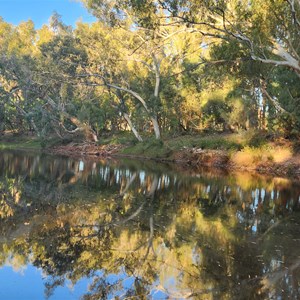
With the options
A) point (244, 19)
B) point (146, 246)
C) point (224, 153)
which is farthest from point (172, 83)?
point (146, 246)

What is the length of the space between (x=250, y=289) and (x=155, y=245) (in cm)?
211

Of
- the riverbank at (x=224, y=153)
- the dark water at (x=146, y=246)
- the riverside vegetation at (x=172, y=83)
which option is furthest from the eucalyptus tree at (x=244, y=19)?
the riverbank at (x=224, y=153)

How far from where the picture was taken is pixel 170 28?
58.1ft

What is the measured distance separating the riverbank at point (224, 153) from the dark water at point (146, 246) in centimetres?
1012

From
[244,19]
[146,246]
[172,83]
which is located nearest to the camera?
[146,246]

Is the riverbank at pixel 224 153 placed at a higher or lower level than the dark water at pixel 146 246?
higher

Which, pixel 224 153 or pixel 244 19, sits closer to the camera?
pixel 244 19

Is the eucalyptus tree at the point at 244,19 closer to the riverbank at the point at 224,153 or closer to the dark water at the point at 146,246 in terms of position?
the dark water at the point at 146,246

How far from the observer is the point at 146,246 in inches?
259

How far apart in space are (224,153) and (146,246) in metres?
19.4

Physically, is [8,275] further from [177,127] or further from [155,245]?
[177,127]

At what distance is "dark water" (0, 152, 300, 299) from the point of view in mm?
4953

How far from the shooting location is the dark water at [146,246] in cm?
495

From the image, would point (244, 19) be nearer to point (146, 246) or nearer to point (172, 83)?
point (146, 246)
